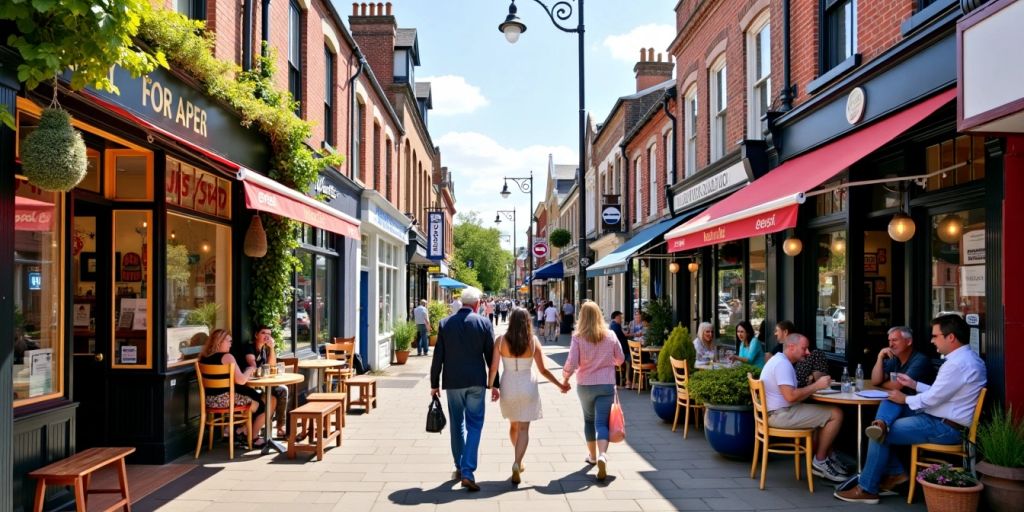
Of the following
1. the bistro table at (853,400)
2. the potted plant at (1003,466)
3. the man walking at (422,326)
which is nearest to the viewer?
the potted plant at (1003,466)

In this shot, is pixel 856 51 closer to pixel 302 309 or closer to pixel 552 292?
pixel 302 309

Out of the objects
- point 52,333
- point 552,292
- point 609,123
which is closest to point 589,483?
point 52,333

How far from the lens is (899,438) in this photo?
5.89m

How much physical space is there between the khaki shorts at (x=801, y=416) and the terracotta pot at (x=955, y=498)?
1353mm

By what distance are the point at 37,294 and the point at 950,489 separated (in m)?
7.14

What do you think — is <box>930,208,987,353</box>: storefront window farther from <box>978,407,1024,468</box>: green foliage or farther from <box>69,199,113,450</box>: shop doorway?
<box>69,199,113,450</box>: shop doorway

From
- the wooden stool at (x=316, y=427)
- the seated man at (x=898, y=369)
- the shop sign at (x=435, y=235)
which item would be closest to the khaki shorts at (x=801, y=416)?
the seated man at (x=898, y=369)

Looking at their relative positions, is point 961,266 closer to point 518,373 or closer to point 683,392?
point 683,392

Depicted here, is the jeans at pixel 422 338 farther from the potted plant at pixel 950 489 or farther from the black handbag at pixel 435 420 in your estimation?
the potted plant at pixel 950 489

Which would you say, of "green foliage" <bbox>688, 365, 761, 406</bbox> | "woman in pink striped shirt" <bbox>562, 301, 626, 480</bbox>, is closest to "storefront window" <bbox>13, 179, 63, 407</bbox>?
"woman in pink striped shirt" <bbox>562, 301, 626, 480</bbox>

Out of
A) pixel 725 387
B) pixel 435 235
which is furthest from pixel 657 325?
pixel 435 235

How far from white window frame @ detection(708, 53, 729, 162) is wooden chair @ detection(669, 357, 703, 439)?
17.9 feet

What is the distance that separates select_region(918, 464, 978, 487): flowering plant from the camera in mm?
5215

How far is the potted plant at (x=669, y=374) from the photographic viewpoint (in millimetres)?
9305
